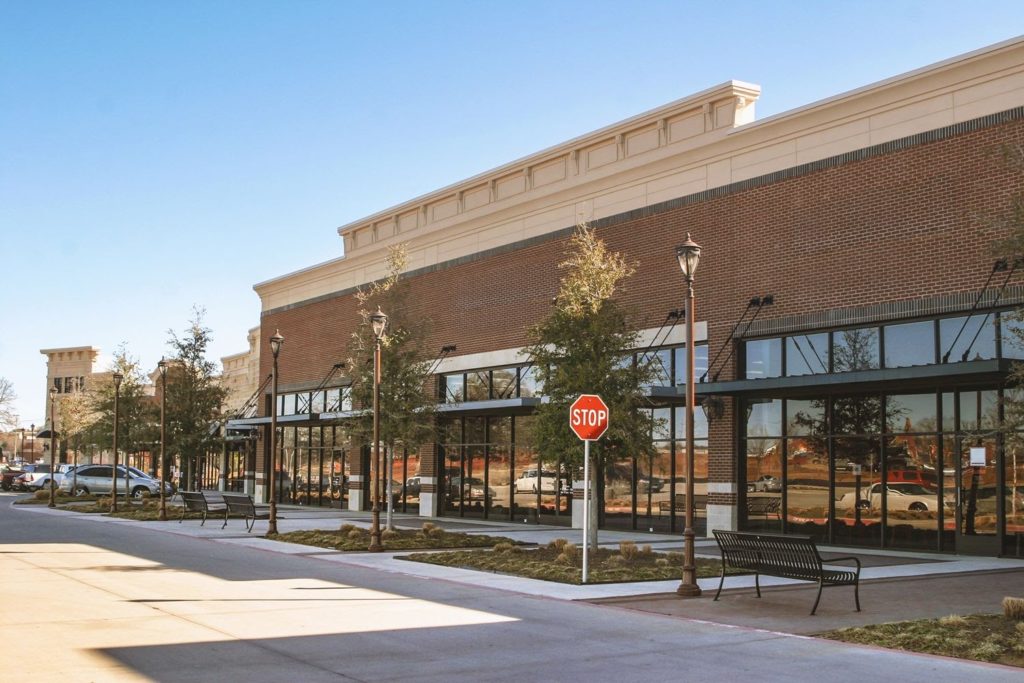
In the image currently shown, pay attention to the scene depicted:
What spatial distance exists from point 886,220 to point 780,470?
257 inches

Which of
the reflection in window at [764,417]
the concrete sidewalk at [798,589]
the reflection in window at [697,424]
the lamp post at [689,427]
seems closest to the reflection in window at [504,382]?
the reflection in window at [697,424]

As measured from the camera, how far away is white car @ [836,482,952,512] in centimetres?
2242

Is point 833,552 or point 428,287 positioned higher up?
point 428,287

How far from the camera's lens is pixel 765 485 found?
2592 cm

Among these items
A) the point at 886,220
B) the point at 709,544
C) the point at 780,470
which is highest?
the point at 886,220

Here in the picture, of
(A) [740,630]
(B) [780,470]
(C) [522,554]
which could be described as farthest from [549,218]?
(A) [740,630]

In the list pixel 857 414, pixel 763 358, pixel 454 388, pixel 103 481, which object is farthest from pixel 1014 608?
pixel 103 481

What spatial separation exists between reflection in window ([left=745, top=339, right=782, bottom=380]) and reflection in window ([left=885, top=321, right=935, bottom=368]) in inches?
122

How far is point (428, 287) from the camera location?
3888 centimetres

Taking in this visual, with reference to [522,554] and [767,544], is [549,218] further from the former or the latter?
[767,544]

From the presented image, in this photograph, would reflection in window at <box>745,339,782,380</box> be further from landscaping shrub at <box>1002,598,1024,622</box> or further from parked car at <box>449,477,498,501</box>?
landscaping shrub at <box>1002,598,1024,622</box>

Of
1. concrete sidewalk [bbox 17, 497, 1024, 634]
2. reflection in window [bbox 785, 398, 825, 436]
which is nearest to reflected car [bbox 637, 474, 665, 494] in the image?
concrete sidewalk [bbox 17, 497, 1024, 634]

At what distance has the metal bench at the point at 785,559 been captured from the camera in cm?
1388

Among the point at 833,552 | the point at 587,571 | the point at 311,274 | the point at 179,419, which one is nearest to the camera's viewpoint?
the point at 587,571
